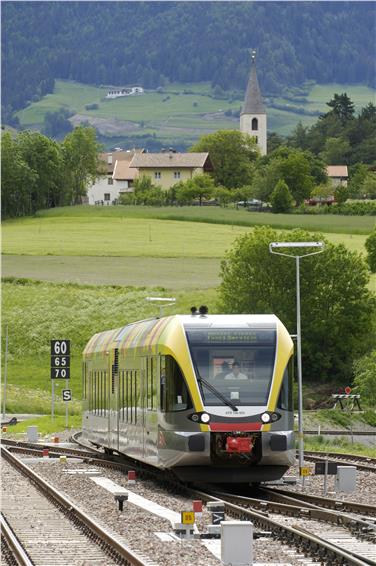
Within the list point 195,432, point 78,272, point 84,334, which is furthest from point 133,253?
point 195,432

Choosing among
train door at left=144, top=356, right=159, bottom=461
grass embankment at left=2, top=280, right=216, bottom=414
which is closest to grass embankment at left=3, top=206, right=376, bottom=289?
grass embankment at left=2, top=280, right=216, bottom=414

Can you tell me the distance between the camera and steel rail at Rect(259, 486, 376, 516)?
21.5 metres

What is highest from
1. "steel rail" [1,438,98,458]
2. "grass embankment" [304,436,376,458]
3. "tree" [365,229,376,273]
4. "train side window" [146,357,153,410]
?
"train side window" [146,357,153,410]

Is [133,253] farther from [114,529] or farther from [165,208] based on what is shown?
[114,529]

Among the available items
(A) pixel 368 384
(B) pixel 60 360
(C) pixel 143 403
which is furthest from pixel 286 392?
(A) pixel 368 384

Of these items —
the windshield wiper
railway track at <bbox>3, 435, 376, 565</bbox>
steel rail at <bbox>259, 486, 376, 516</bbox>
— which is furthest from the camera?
the windshield wiper

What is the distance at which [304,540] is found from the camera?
1700 centimetres

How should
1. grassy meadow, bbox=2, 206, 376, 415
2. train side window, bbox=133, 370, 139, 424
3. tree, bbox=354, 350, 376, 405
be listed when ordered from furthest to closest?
grassy meadow, bbox=2, 206, 376, 415 → tree, bbox=354, 350, 376, 405 → train side window, bbox=133, 370, 139, 424

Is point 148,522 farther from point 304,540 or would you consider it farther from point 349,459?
point 349,459

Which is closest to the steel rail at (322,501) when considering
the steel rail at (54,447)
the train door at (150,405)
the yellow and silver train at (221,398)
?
the yellow and silver train at (221,398)

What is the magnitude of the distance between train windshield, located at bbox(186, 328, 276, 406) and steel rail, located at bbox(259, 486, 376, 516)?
1.74 metres

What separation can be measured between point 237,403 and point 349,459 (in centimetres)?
1283

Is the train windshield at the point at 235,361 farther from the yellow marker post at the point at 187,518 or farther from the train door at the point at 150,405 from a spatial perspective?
the yellow marker post at the point at 187,518

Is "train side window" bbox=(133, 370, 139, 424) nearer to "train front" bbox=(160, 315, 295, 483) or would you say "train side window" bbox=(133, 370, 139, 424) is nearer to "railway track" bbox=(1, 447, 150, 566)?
"railway track" bbox=(1, 447, 150, 566)
